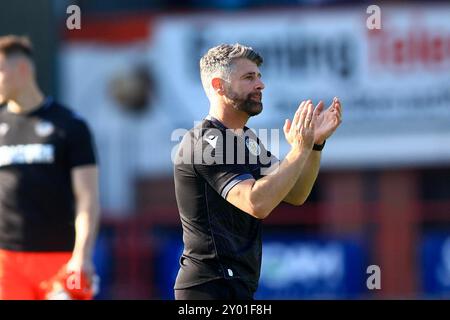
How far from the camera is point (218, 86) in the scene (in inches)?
248

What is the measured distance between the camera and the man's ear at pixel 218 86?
247 inches

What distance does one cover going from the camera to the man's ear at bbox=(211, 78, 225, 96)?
20.6ft

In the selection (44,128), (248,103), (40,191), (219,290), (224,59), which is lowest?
(219,290)

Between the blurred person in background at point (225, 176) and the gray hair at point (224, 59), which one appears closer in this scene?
the blurred person in background at point (225, 176)

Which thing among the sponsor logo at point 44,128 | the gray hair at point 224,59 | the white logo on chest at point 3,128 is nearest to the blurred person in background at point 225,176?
the gray hair at point 224,59

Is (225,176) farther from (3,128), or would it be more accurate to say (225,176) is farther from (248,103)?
(3,128)

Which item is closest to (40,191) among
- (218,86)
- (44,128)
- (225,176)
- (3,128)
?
(44,128)

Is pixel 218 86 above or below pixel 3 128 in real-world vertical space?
above

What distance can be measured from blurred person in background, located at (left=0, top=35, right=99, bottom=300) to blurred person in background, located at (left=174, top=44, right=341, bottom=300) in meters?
1.59

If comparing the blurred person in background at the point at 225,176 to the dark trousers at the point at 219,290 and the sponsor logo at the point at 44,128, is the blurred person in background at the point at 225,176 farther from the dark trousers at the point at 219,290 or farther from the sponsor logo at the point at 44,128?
the sponsor logo at the point at 44,128

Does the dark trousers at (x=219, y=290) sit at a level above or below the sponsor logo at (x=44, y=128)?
below

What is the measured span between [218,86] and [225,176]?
0.53m

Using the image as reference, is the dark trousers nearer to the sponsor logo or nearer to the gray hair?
the gray hair

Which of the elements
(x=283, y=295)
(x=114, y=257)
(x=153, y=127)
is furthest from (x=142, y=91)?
(x=283, y=295)
